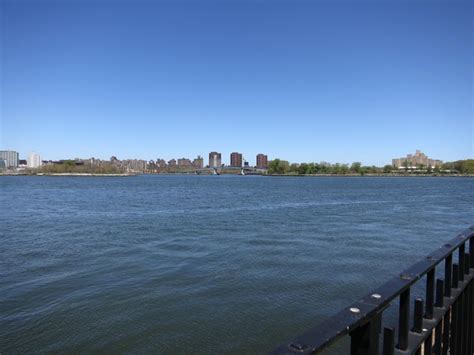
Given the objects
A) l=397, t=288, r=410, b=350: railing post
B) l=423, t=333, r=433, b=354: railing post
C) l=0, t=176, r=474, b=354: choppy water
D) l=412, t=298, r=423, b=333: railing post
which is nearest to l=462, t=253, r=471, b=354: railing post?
l=423, t=333, r=433, b=354: railing post

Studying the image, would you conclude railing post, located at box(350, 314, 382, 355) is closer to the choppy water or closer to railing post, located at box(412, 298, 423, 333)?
railing post, located at box(412, 298, 423, 333)

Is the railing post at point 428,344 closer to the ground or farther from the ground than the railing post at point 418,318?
closer to the ground

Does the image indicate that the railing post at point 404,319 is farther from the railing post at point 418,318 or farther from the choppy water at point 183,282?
the choppy water at point 183,282

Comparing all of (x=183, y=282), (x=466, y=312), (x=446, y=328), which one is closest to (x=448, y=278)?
(x=446, y=328)

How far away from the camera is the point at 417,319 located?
→ 233 cm

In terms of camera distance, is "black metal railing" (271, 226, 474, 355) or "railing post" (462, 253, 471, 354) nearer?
"black metal railing" (271, 226, 474, 355)

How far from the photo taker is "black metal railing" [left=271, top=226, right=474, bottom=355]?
1.47m

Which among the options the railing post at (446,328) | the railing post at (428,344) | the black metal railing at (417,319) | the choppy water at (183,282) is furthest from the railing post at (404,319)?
the choppy water at (183,282)

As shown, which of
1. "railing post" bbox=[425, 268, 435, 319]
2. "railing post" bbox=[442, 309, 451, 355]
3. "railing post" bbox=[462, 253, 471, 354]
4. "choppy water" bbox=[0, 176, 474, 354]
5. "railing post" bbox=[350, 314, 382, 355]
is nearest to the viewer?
"railing post" bbox=[350, 314, 382, 355]

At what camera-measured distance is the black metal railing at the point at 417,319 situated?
1470 mm

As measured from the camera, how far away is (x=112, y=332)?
879cm

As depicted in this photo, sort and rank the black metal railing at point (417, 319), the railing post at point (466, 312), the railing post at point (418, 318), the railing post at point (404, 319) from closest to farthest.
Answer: the black metal railing at point (417, 319) < the railing post at point (404, 319) < the railing post at point (418, 318) < the railing post at point (466, 312)

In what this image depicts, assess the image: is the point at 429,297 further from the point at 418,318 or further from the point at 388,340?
the point at 388,340

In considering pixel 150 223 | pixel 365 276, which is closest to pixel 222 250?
pixel 365 276
